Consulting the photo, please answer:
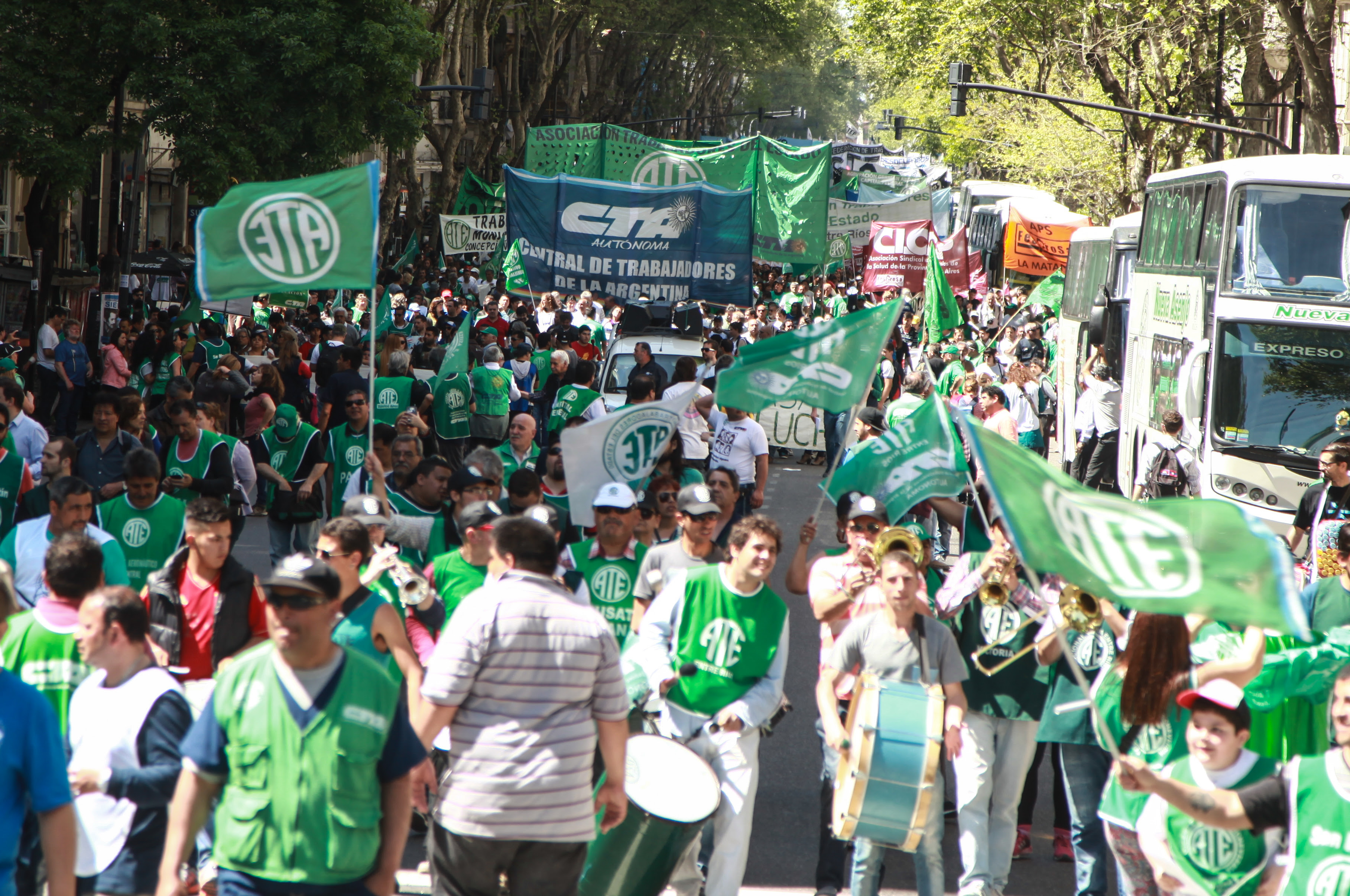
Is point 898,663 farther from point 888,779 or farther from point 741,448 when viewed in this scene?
point 741,448

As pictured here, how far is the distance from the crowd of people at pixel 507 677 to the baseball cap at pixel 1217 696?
22mm

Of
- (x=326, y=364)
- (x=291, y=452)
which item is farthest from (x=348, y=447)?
(x=326, y=364)

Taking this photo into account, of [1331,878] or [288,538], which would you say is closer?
[1331,878]

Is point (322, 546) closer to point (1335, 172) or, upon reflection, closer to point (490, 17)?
point (1335, 172)

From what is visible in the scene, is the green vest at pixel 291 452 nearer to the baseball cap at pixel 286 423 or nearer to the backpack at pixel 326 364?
the baseball cap at pixel 286 423

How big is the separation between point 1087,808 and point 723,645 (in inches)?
60.7

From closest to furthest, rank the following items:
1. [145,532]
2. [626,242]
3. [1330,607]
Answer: [1330,607] → [145,532] → [626,242]

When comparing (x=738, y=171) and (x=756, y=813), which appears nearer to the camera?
(x=756, y=813)

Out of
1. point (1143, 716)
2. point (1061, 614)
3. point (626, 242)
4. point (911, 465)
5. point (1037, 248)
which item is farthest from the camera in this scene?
point (1037, 248)

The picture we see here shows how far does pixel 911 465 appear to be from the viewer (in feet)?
25.7

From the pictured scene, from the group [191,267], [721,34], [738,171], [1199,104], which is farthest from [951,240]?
[721,34]

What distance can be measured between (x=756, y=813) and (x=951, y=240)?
71.4ft

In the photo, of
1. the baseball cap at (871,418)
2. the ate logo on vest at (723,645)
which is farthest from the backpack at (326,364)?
the ate logo on vest at (723,645)

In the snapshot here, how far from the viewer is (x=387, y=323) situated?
70.4ft
